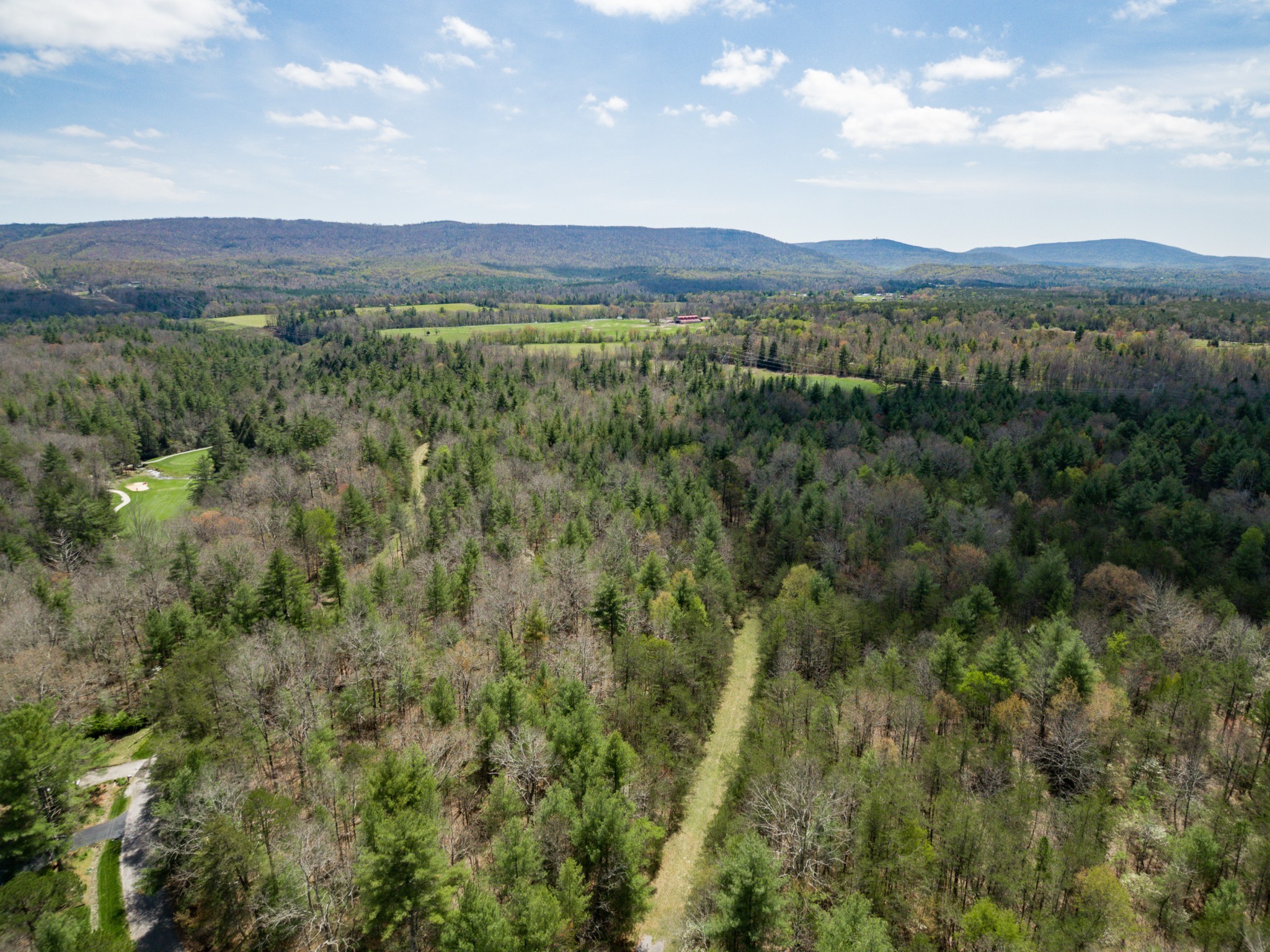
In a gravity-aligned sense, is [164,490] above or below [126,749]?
above

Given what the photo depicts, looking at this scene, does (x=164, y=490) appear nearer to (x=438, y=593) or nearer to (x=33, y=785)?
(x=438, y=593)

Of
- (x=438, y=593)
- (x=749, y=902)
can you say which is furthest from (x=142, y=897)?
(x=749, y=902)

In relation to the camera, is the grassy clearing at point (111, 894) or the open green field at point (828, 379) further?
the open green field at point (828, 379)

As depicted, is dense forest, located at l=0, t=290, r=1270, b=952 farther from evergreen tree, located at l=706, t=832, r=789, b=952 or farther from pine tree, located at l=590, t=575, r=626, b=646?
pine tree, located at l=590, t=575, r=626, b=646

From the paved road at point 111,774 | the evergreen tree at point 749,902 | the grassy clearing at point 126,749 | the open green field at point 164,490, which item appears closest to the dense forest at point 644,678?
the evergreen tree at point 749,902

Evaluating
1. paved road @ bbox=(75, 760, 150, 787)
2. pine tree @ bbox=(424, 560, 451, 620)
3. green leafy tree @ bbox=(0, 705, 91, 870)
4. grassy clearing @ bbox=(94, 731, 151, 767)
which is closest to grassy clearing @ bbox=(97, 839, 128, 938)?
green leafy tree @ bbox=(0, 705, 91, 870)

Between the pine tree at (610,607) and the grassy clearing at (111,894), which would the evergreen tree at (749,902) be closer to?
the pine tree at (610,607)

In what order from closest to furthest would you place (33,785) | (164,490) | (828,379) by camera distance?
(33,785)
(164,490)
(828,379)
